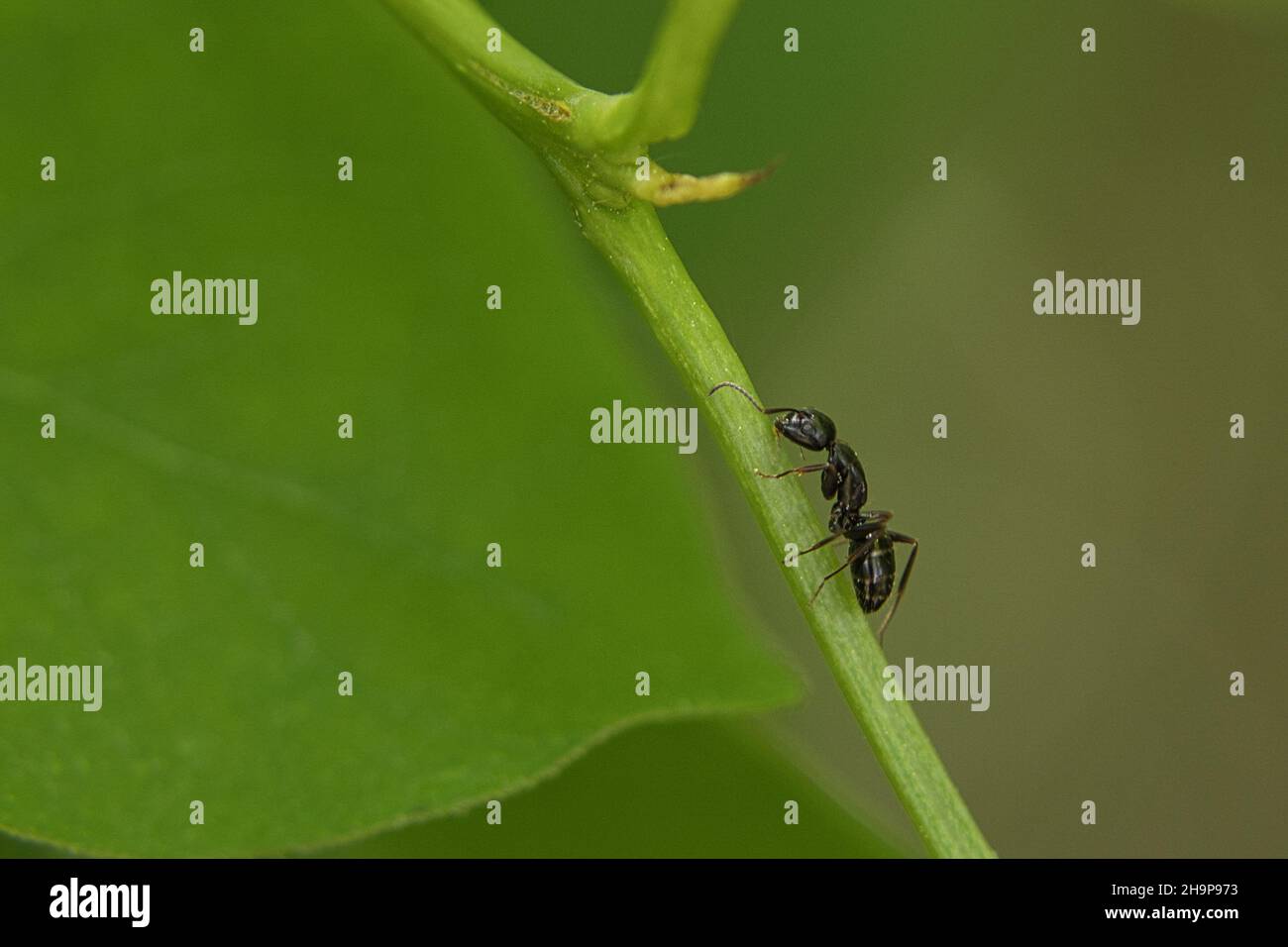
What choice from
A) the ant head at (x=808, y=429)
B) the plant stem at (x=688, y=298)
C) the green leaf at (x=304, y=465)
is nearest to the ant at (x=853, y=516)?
the ant head at (x=808, y=429)

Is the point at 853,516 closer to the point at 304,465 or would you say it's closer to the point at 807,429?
the point at 807,429

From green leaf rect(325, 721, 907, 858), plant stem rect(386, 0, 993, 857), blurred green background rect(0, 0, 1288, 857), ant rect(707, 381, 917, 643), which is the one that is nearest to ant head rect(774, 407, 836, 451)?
ant rect(707, 381, 917, 643)

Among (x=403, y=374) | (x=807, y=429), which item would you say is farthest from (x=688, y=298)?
(x=807, y=429)

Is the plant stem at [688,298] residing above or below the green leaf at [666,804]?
above

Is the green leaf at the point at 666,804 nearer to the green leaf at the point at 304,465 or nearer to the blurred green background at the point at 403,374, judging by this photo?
the blurred green background at the point at 403,374

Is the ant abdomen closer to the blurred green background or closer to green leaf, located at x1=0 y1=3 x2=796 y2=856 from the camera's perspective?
the blurred green background
